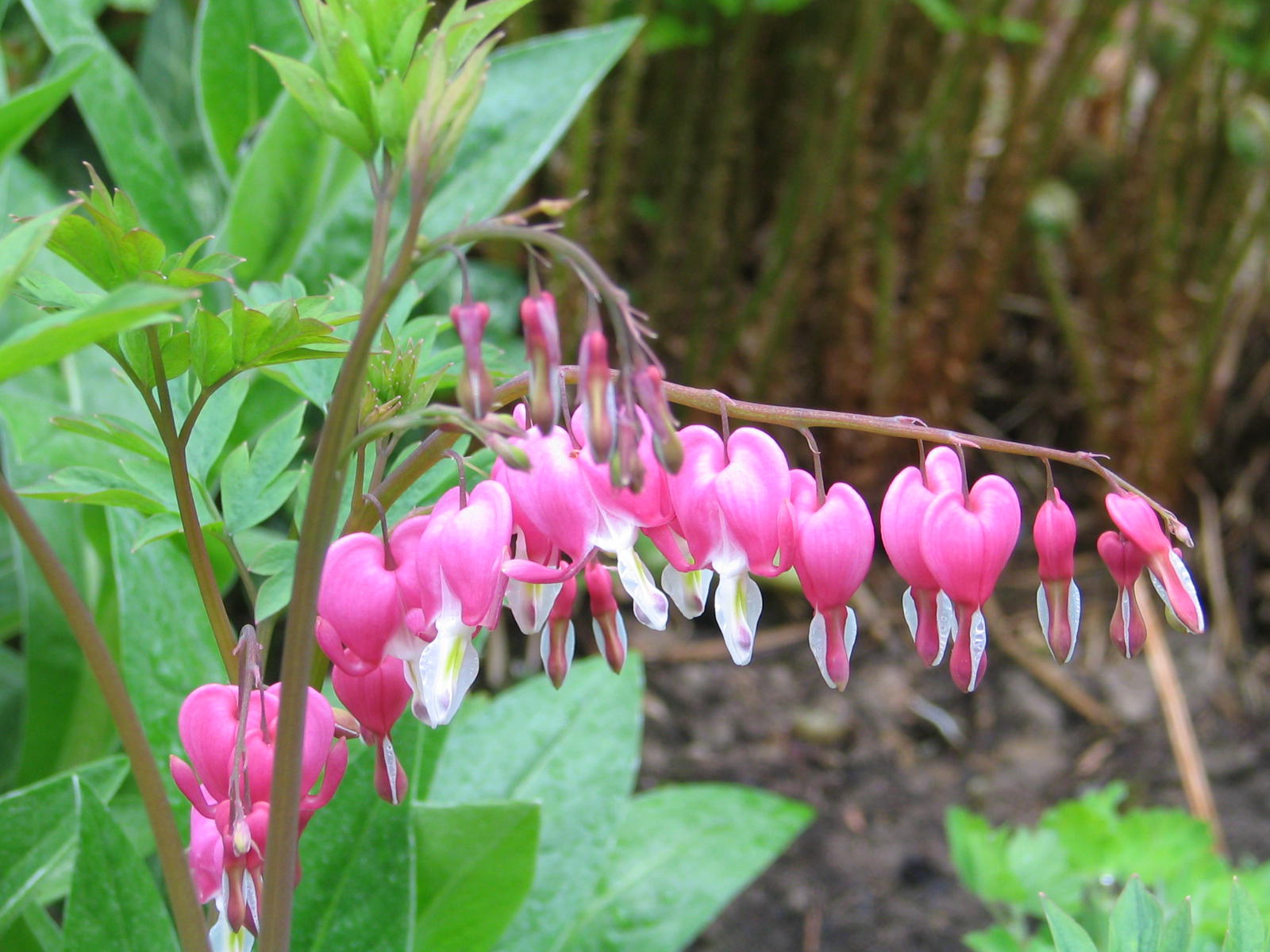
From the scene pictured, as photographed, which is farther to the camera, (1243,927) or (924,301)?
(924,301)

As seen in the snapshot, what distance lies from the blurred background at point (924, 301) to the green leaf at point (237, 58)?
27cm

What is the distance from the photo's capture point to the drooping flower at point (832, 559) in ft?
2.11

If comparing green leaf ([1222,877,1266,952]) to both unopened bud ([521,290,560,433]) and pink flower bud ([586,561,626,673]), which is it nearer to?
pink flower bud ([586,561,626,673])

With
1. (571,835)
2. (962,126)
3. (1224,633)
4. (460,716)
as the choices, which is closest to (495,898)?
(571,835)

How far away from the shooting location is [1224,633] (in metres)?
2.22

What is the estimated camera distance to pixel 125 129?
1.53 meters

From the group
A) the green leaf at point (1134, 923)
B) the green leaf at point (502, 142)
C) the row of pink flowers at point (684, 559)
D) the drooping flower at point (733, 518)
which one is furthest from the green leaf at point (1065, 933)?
the green leaf at point (502, 142)

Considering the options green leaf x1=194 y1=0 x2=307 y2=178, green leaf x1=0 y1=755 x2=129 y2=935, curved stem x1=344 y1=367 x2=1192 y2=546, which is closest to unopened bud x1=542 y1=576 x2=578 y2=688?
curved stem x1=344 y1=367 x2=1192 y2=546

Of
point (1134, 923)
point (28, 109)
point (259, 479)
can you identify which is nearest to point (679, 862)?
point (1134, 923)

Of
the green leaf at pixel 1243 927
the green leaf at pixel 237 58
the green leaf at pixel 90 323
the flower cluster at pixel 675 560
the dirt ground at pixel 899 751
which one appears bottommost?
the dirt ground at pixel 899 751

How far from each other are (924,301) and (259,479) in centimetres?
160

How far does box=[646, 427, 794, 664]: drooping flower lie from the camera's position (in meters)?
0.64

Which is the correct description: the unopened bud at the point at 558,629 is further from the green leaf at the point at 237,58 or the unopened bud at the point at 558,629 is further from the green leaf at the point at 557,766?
the green leaf at the point at 237,58

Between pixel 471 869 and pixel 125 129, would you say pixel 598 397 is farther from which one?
pixel 125 129
